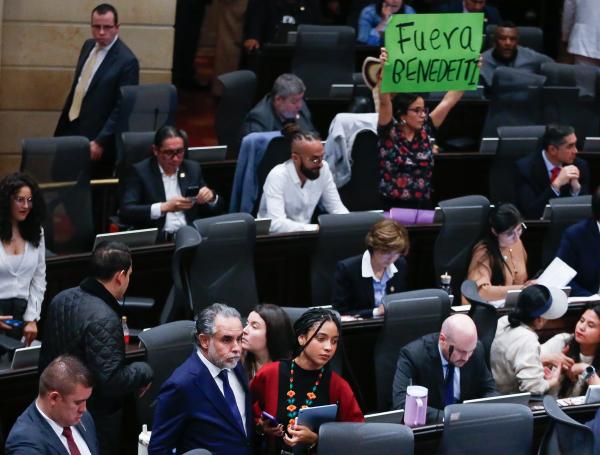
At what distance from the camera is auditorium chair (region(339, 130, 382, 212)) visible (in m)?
8.25

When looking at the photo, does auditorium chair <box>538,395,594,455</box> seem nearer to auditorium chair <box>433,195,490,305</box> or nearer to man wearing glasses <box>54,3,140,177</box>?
auditorium chair <box>433,195,490,305</box>

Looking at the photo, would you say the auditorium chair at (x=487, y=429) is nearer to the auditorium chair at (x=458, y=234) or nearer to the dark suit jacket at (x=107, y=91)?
the auditorium chair at (x=458, y=234)

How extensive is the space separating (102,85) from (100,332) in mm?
3559

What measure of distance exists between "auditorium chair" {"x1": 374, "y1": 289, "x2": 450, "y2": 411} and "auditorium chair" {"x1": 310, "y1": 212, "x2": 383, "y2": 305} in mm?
751

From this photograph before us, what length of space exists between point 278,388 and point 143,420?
78 centimetres

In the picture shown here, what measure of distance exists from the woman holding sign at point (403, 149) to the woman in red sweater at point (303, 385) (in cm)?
249

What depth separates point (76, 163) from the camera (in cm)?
768

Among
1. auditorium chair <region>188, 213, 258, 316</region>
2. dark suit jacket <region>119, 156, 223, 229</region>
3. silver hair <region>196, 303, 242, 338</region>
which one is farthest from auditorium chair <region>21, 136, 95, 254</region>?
silver hair <region>196, 303, 242, 338</region>

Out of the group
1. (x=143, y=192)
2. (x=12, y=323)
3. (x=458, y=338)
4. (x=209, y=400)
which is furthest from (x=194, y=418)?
(x=143, y=192)

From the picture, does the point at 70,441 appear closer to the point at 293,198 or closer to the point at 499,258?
the point at 293,198

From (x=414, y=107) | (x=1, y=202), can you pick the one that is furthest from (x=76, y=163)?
(x=414, y=107)

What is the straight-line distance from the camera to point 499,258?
7312 millimetres

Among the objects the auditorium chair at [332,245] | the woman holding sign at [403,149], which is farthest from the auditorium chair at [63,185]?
the woman holding sign at [403,149]

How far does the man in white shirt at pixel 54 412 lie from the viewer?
4.61 meters
